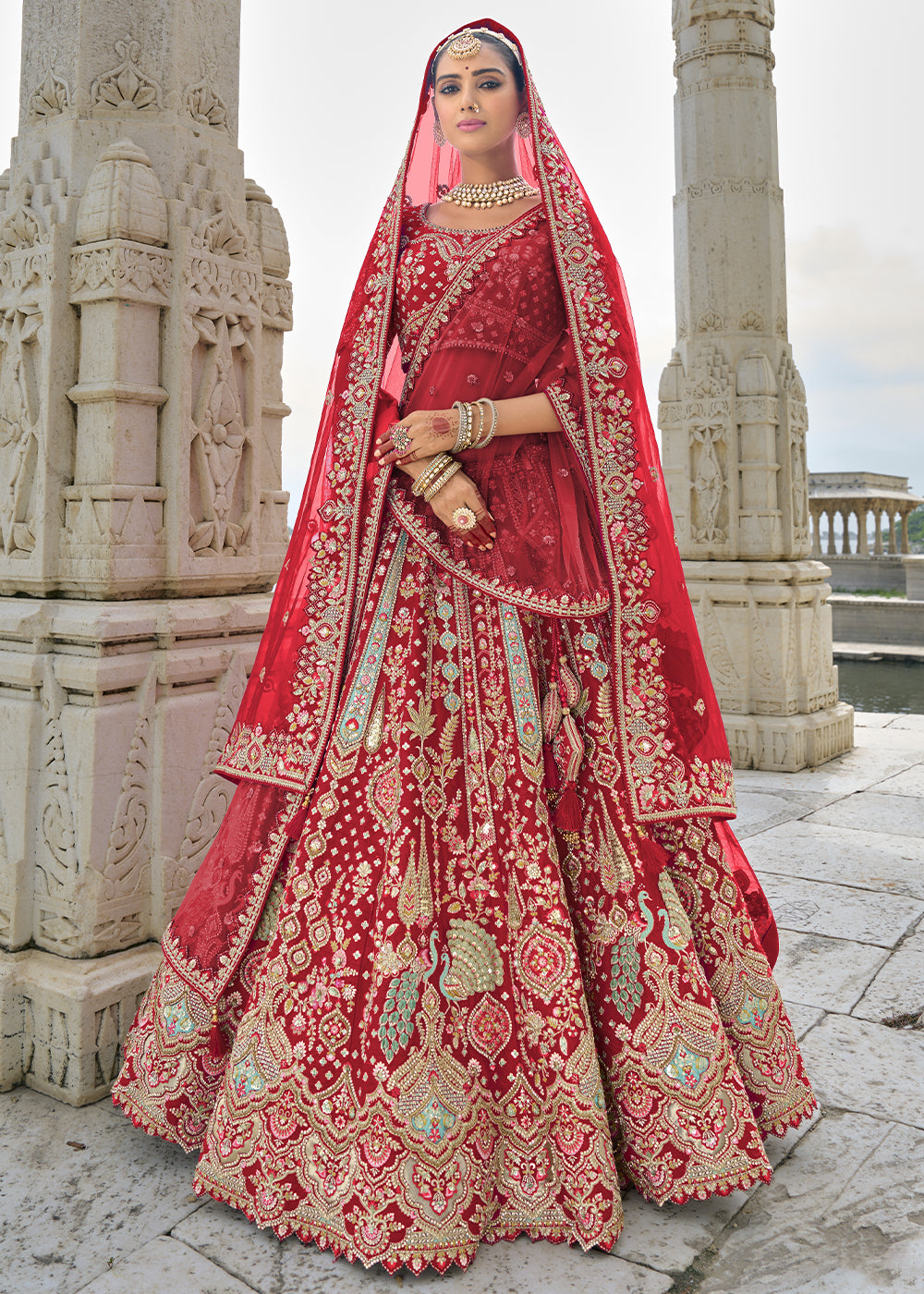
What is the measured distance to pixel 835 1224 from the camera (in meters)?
1.51

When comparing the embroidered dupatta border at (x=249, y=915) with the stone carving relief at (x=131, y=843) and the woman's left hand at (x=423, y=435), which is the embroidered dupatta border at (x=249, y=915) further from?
the woman's left hand at (x=423, y=435)

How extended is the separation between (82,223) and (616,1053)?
6.18 feet

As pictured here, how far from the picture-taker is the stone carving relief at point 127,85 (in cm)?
204

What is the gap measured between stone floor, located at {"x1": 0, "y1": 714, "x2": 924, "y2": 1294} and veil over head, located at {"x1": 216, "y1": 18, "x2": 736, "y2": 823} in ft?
2.11

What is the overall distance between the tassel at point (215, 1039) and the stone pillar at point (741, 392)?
3.82 meters

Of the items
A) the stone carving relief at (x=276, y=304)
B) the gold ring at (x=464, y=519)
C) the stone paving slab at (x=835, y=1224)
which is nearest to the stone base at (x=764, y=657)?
the stone carving relief at (x=276, y=304)

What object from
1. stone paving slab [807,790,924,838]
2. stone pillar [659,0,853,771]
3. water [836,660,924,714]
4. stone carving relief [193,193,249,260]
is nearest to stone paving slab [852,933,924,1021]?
stone paving slab [807,790,924,838]

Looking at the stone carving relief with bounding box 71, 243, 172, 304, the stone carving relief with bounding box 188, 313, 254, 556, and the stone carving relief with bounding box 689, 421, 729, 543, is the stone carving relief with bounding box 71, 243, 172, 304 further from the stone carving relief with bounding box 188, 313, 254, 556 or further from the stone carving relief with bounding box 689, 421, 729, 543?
the stone carving relief with bounding box 689, 421, 729, 543

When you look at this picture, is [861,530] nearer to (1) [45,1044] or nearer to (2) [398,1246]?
Answer: (1) [45,1044]

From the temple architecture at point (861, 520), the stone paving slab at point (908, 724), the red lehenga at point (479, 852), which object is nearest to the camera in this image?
the red lehenga at point (479, 852)

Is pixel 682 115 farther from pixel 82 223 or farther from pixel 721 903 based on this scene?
pixel 721 903

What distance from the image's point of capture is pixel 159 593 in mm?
2088

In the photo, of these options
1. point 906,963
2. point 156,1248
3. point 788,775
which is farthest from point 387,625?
point 788,775

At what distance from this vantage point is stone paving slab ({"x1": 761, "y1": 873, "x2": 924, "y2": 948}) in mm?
2793
